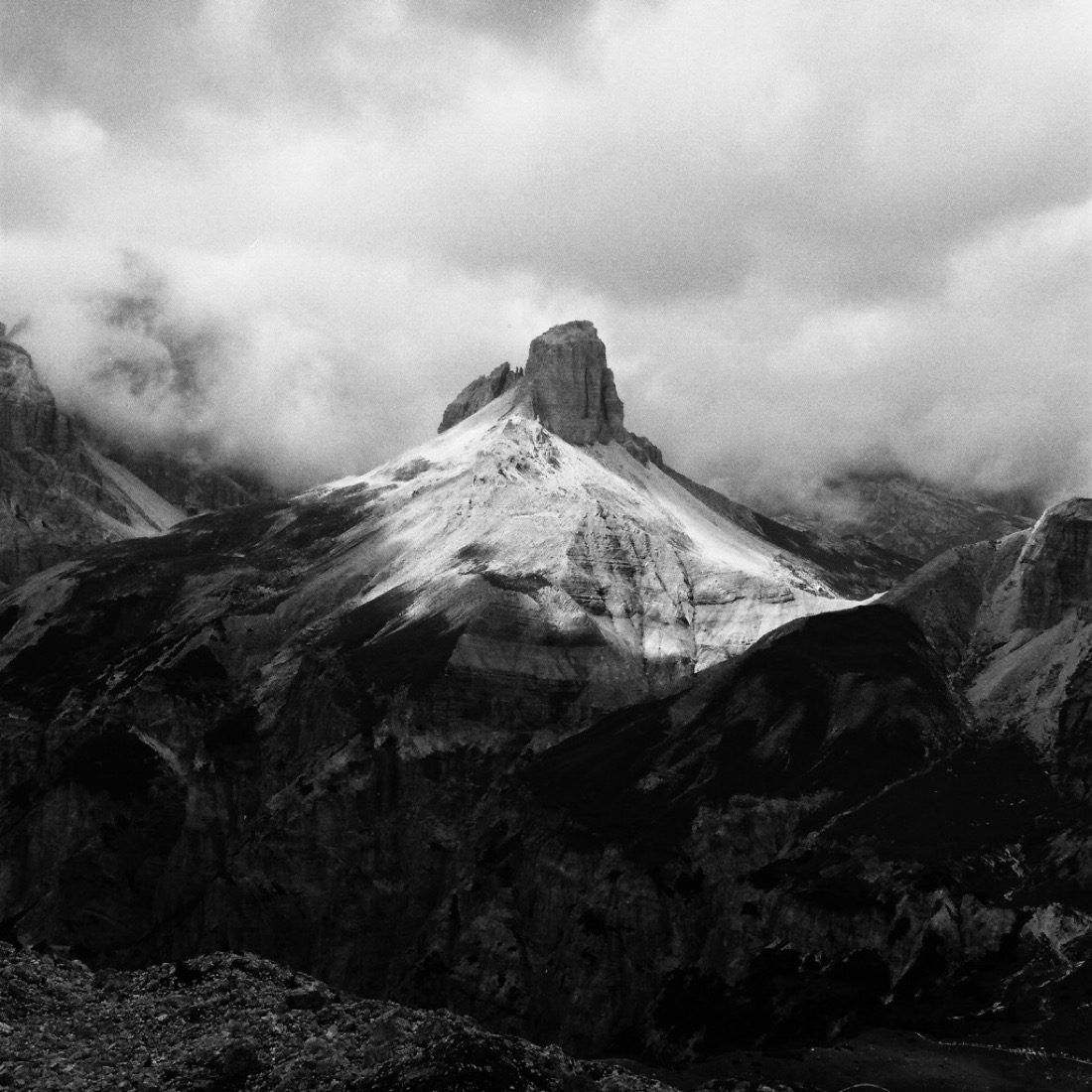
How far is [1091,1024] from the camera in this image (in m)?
195

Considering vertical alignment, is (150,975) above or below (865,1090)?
above

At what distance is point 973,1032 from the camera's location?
19988cm

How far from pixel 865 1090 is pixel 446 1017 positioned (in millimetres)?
54699

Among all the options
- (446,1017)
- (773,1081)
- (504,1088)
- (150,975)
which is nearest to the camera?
(504,1088)

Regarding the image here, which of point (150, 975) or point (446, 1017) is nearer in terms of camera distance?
Result: point (446, 1017)

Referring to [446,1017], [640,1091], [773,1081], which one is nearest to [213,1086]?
[446,1017]

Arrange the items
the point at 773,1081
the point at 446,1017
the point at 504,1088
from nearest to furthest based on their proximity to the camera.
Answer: the point at 504,1088
the point at 446,1017
the point at 773,1081

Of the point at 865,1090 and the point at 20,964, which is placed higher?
the point at 20,964

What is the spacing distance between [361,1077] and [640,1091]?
22.1 metres

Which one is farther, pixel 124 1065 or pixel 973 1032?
pixel 973 1032

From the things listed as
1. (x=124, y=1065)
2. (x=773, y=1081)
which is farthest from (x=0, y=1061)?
(x=773, y=1081)

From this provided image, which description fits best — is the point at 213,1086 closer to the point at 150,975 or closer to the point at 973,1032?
the point at 150,975

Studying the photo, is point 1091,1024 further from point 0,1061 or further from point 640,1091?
point 0,1061

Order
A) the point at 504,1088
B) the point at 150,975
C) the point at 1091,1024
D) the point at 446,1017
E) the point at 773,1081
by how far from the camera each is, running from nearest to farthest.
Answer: the point at 504,1088
the point at 446,1017
the point at 150,975
the point at 773,1081
the point at 1091,1024
